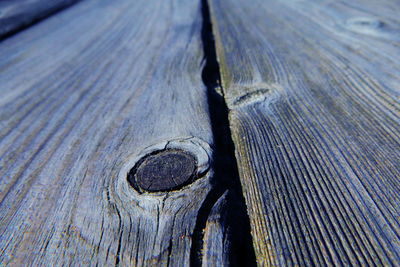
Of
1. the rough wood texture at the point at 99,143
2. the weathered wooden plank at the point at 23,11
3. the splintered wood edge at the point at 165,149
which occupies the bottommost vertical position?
the rough wood texture at the point at 99,143

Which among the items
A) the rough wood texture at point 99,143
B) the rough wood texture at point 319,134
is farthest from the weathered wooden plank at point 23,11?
the rough wood texture at point 319,134

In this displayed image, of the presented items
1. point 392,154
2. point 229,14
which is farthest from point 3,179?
point 229,14

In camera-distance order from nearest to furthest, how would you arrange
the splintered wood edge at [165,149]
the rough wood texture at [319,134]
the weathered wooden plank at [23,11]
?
the rough wood texture at [319,134]
the splintered wood edge at [165,149]
the weathered wooden plank at [23,11]

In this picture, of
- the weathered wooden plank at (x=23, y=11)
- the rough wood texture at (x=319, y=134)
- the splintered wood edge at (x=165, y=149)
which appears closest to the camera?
the rough wood texture at (x=319, y=134)

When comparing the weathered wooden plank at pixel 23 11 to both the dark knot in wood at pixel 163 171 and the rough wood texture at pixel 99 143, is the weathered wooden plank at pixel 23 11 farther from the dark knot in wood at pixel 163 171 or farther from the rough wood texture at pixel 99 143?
the dark knot in wood at pixel 163 171

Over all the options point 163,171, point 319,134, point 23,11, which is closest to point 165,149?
point 163,171

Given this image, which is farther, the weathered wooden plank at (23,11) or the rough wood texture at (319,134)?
the weathered wooden plank at (23,11)
